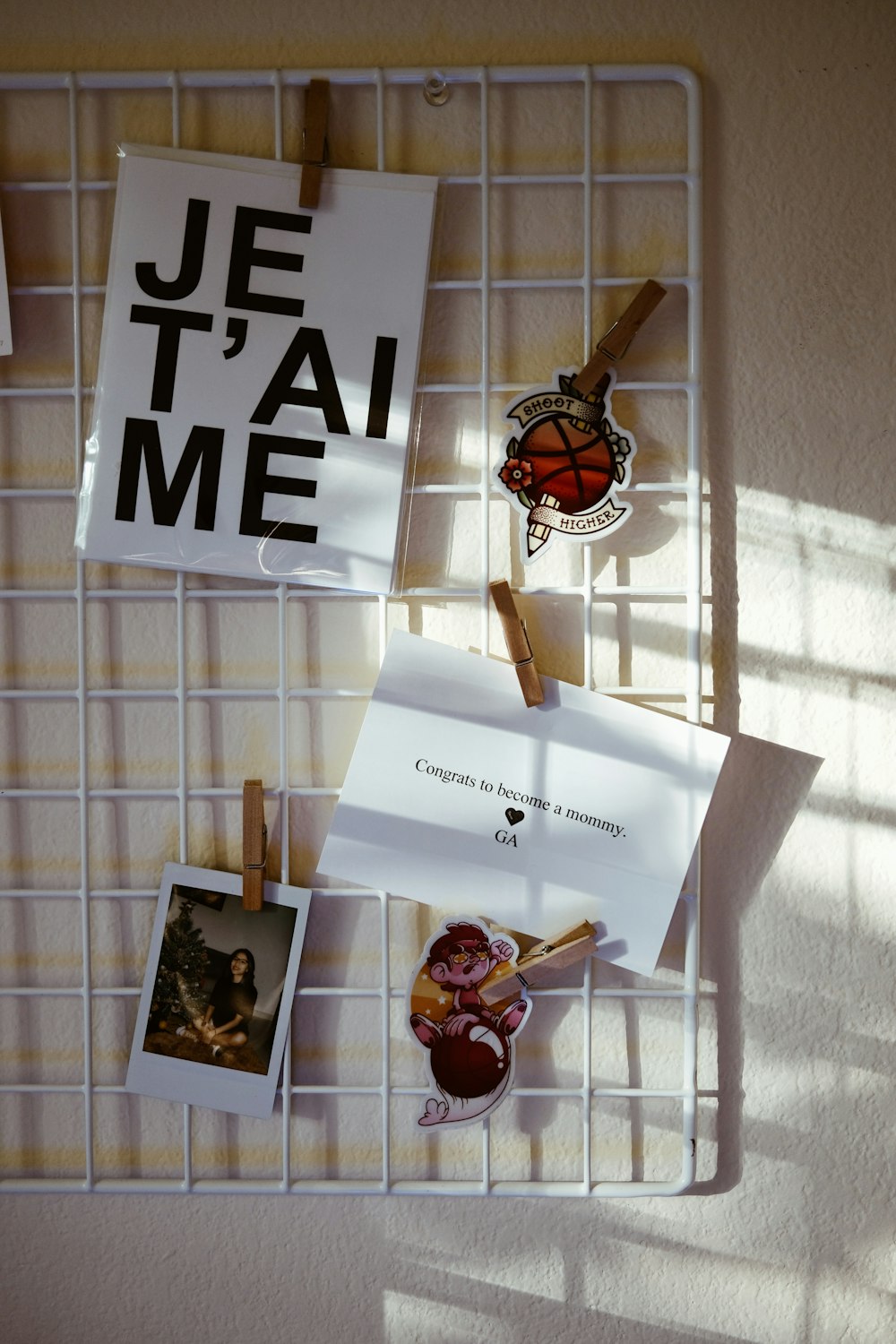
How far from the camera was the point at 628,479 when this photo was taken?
34.4 inches

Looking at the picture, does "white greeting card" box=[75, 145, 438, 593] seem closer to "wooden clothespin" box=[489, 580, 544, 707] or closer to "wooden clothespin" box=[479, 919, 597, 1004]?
"wooden clothespin" box=[489, 580, 544, 707]

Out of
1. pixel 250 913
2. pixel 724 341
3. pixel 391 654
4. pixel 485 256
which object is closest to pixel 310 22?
pixel 485 256

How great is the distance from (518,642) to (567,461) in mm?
181

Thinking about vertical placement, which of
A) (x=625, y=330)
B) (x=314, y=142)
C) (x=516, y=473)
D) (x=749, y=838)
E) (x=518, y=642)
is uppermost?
(x=314, y=142)

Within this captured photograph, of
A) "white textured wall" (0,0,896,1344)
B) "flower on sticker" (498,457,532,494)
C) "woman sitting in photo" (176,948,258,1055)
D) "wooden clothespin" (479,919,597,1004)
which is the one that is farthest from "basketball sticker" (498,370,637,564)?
"woman sitting in photo" (176,948,258,1055)

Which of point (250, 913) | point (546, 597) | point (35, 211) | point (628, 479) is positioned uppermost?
point (35, 211)

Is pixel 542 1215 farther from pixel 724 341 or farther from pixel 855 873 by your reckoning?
pixel 724 341

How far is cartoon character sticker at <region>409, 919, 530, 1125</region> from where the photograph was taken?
2.93 feet

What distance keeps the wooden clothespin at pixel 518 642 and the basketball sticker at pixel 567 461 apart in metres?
0.06

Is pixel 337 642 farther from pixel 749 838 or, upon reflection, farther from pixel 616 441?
pixel 749 838

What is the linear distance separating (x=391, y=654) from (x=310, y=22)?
0.61 metres

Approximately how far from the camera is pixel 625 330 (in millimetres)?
846

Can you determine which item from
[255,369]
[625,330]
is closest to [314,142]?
[255,369]

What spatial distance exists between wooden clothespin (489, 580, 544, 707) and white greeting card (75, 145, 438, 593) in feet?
0.37
